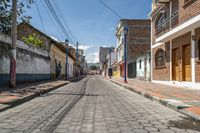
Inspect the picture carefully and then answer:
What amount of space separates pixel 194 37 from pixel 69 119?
10.8 m

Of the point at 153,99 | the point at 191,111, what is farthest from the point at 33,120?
the point at 153,99

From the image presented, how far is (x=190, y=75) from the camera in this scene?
16.7 m

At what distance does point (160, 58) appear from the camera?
23.1 metres

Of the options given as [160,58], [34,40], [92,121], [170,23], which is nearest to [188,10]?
[170,23]

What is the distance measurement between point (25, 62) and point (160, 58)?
33.7ft

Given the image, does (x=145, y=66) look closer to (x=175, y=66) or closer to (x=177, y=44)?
(x=175, y=66)

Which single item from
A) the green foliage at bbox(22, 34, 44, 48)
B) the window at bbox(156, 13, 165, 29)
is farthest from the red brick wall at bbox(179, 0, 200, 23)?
the green foliage at bbox(22, 34, 44, 48)

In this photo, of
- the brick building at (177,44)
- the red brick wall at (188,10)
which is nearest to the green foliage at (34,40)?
the brick building at (177,44)

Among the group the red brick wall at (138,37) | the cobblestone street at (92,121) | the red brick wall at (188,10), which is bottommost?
the cobblestone street at (92,121)

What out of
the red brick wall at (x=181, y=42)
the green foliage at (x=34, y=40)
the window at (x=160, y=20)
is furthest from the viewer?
the green foliage at (x=34, y=40)

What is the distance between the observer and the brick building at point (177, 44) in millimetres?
A: 15375

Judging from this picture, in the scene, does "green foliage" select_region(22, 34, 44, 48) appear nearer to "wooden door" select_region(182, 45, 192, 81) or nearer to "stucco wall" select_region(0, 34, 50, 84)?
"stucco wall" select_region(0, 34, 50, 84)

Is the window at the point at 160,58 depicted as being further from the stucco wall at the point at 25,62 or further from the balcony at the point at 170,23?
the stucco wall at the point at 25,62

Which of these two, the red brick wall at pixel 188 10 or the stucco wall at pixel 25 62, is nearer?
the red brick wall at pixel 188 10
